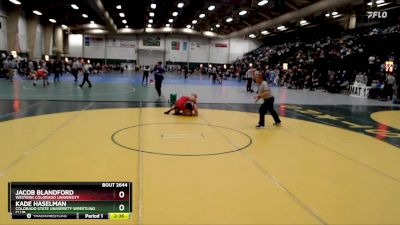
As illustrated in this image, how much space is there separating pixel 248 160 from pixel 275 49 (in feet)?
139

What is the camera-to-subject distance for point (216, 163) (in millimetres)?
5633

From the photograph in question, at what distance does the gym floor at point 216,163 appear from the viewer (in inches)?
153

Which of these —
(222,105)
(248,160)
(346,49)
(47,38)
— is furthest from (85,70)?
(47,38)

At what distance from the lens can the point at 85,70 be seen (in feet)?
63.8
